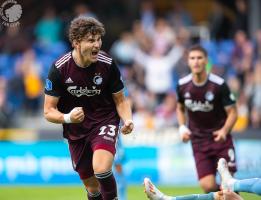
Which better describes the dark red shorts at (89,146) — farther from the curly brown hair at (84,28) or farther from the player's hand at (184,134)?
the player's hand at (184,134)

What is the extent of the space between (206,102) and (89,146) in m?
2.18

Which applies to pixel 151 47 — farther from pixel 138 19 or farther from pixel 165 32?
pixel 138 19

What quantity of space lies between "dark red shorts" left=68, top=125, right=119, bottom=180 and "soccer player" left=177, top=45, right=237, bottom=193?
66.8 inches

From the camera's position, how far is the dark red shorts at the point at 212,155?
10680mm

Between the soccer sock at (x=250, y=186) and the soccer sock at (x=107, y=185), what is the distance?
1462 mm

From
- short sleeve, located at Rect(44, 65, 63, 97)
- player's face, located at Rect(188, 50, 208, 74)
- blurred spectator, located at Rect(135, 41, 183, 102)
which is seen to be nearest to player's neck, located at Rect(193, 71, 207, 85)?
player's face, located at Rect(188, 50, 208, 74)

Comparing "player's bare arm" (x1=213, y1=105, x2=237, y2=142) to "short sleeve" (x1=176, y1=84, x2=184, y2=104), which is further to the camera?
"short sleeve" (x1=176, y1=84, x2=184, y2=104)

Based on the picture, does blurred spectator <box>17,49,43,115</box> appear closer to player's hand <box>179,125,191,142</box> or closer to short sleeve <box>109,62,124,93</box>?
player's hand <box>179,125,191,142</box>

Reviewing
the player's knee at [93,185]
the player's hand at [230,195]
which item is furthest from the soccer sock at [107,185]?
the player's hand at [230,195]

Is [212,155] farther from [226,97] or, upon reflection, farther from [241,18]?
[241,18]

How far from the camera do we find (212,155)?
35.5 ft

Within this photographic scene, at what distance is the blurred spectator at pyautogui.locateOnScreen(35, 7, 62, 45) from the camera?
19.8 meters

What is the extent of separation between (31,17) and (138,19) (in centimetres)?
305

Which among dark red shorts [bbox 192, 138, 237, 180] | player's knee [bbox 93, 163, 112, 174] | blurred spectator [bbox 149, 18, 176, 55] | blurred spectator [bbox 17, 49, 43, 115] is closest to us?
player's knee [bbox 93, 163, 112, 174]
